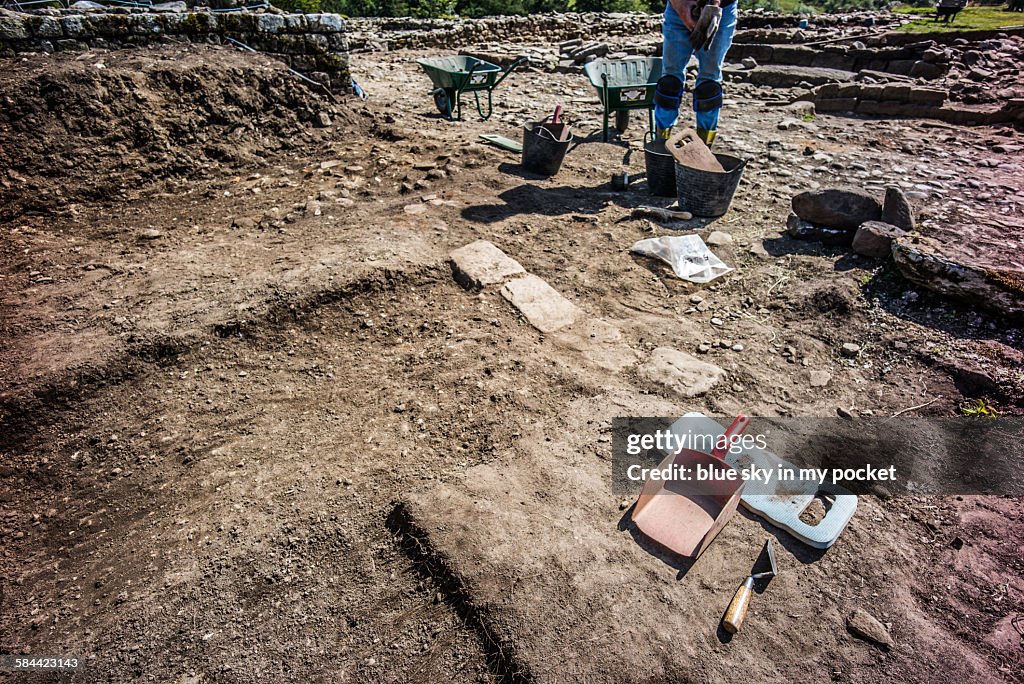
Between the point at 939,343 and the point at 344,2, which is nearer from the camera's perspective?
the point at 939,343

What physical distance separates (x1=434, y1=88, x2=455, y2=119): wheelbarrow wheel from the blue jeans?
9.96 ft

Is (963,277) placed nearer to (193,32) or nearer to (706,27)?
(706,27)

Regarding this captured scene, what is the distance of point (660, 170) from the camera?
513 centimetres

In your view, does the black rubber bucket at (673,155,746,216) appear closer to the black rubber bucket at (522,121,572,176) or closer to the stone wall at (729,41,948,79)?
the black rubber bucket at (522,121,572,176)

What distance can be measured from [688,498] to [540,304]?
169cm

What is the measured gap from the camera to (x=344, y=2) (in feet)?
48.8

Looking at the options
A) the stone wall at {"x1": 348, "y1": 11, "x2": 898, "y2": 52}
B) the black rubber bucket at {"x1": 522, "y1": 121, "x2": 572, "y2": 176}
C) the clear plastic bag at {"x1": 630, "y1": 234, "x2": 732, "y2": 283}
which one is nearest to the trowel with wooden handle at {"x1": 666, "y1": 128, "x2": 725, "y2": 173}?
the clear plastic bag at {"x1": 630, "y1": 234, "x2": 732, "y2": 283}

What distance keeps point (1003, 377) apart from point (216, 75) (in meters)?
6.55

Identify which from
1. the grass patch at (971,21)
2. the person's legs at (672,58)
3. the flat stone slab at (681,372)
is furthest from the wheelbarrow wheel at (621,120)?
the grass patch at (971,21)

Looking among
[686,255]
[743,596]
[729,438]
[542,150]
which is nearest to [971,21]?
[542,150]

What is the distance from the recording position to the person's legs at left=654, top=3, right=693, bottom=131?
5.10m

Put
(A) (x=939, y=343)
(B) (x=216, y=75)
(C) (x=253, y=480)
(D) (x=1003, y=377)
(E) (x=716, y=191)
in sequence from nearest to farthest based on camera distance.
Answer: (C) (x=253, y=480) → (D) (x=1003, y=377) → (A) (x=939, y=343) → (E) (x=716, y=191) → (B) (x=216, y=75)

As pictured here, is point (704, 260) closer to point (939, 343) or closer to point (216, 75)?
point (939, 343)

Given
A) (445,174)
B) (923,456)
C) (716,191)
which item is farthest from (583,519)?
(445,174)
